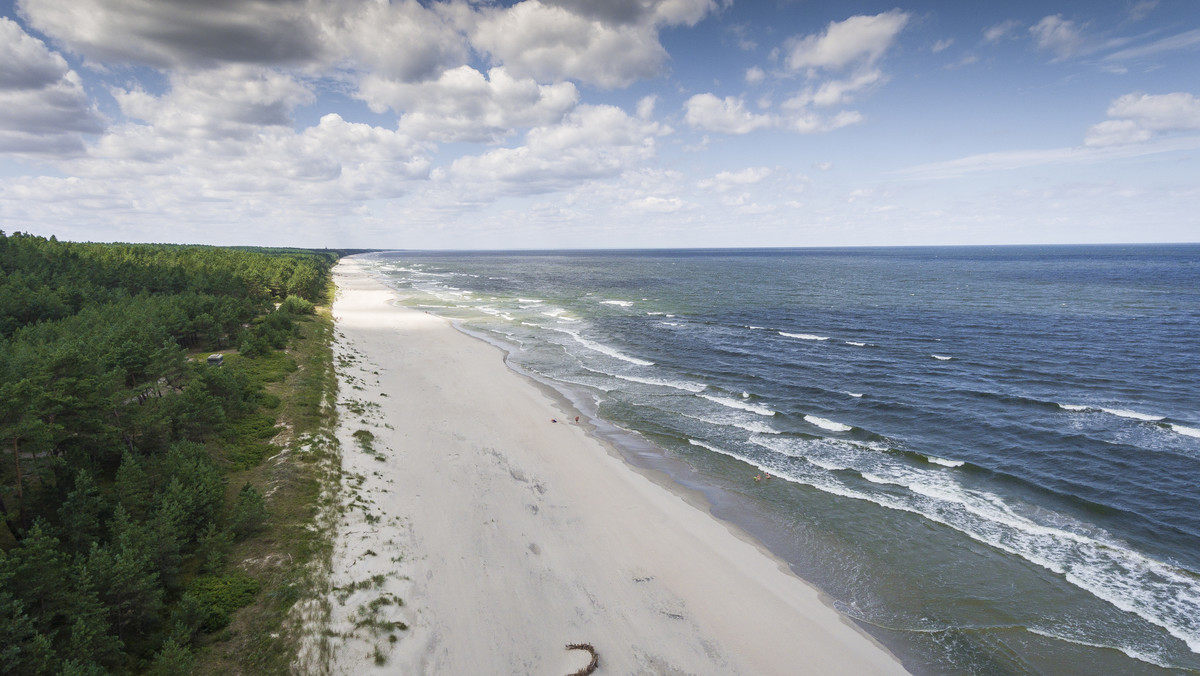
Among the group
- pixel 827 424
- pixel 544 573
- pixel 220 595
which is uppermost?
pixel 220 595

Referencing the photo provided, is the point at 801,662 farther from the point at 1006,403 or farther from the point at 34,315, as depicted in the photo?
the point at 34,315

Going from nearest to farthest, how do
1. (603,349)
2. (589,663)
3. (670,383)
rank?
(589,663) → (670,383) → (603,349)

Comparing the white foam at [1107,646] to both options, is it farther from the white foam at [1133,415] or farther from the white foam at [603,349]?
the white foam at [603,349]

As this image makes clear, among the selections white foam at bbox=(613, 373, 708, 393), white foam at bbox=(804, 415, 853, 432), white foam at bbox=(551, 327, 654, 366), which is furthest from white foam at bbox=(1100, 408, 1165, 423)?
white foam at bbox=(551, 327, 654, 366)

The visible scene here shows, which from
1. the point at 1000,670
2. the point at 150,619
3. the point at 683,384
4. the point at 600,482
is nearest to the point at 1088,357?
the point at 683,384

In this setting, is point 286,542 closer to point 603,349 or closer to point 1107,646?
point 1107,646

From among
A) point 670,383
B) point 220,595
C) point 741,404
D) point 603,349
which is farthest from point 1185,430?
point 220,595
